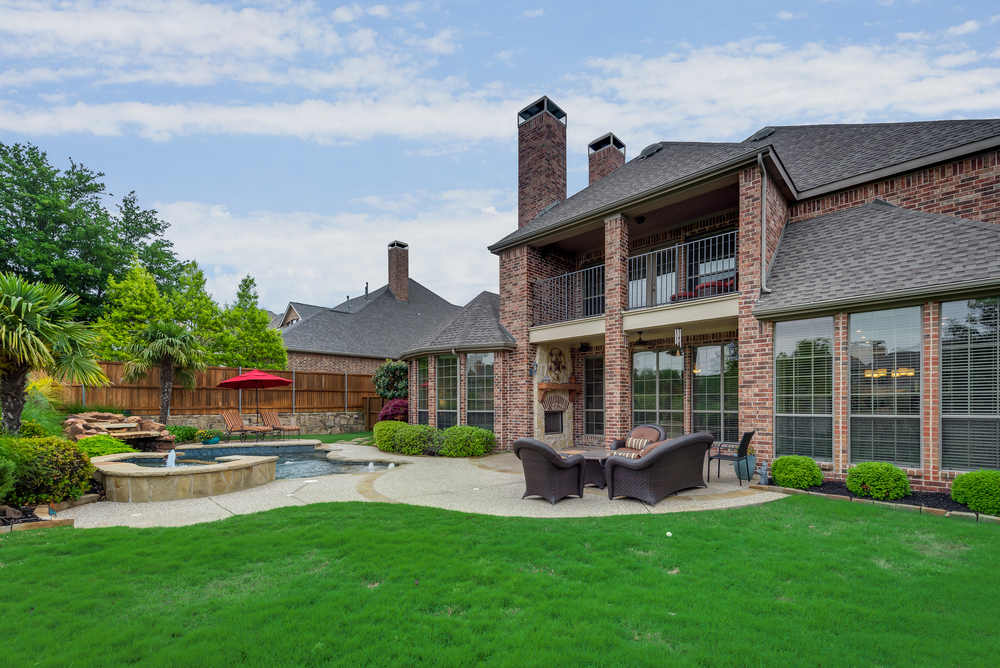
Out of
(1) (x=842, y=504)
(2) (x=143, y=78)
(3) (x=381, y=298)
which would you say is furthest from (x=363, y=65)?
(3) (x=381, y=298)

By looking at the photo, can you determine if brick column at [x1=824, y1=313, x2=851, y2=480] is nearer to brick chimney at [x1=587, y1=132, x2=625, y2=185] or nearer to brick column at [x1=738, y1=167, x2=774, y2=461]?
brick column at [x1=738, y1=167, x2=774, y2=461]

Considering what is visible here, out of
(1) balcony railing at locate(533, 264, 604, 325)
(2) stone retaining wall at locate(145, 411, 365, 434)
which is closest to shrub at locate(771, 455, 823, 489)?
(1) balcony railing at locate(533, 264, 604, 325)

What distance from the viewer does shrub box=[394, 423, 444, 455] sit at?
12031 mm

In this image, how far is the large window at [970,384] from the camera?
20.7ft

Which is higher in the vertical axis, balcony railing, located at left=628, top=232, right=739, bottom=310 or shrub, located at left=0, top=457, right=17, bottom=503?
balcony railing, located at left=628, top=232, right=739, bottom=310

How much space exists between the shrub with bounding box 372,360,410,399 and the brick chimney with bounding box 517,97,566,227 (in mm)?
6957

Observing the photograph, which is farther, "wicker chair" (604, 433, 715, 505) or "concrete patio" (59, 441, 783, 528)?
"wicker chair" (604, 433, 715, 505)

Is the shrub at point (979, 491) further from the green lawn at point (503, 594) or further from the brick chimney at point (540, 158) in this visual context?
the brick chimney at point (540, 158)

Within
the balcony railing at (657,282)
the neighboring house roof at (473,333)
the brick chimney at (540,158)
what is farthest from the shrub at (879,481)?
the brick chimney at (540,158)

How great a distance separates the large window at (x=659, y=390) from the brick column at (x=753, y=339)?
3.06 m

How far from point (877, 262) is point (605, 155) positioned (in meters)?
9.80

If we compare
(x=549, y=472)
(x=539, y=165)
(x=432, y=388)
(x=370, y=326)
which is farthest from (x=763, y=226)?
(x=370, y=326)

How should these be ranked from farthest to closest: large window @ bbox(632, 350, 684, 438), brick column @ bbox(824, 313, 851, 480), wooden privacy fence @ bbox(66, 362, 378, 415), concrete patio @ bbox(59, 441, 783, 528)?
wooden privacy fence @ bbox(66, 362, 378, 415)
large window @ bbox(632, 350, 684, 438)
brick column @ bbox(824, 313, 851, 480)
concrete patio @ bbox(59, 441, 783, 528)

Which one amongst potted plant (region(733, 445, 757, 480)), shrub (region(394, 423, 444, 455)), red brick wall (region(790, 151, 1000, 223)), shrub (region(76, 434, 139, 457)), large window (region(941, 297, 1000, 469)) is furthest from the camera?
shrub (region(394, 423, 444, 455))
